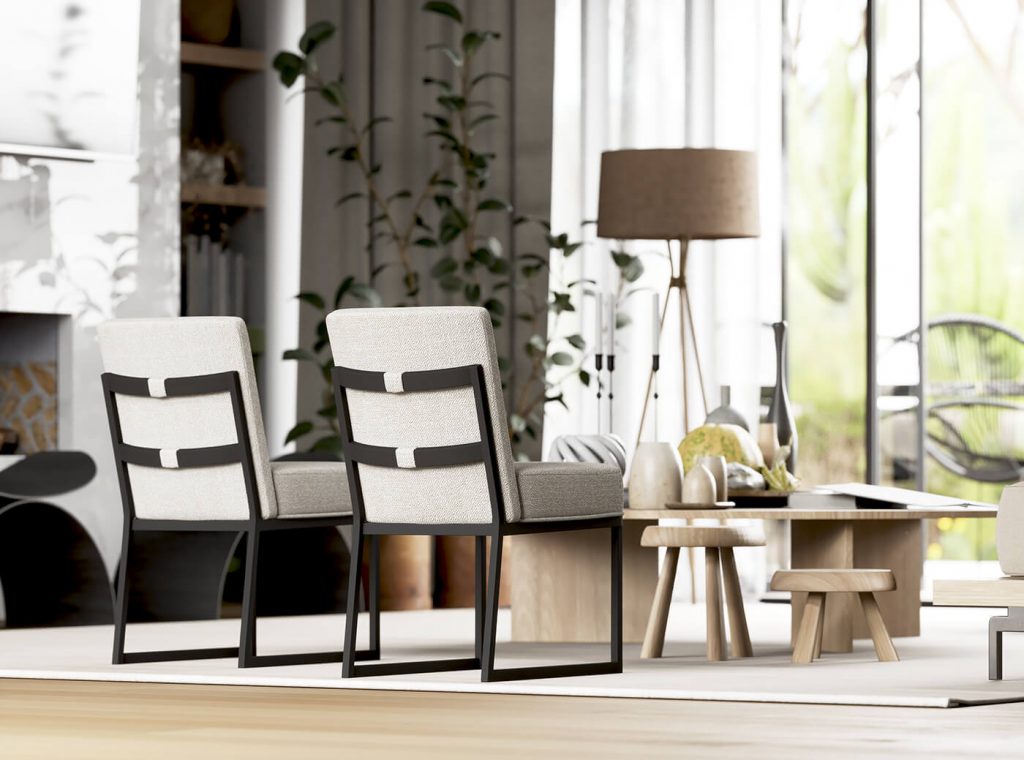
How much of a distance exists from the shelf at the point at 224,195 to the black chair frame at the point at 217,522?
2.41 metres

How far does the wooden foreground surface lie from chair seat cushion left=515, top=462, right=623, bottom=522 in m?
0.47

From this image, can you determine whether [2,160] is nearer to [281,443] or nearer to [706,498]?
[281,443]

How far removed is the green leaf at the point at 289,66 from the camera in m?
7.36

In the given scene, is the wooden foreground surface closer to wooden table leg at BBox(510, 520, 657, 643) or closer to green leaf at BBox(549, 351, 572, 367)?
wooden table leg at BBox(510, 520, 657, 643)

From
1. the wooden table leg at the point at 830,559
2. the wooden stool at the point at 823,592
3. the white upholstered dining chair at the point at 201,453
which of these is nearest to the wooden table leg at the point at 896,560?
the wooden table leg at the point at 830,559

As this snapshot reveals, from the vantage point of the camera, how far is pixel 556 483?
459 centimetres

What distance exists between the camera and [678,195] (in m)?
6.80

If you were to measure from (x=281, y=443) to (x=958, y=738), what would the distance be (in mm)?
4600

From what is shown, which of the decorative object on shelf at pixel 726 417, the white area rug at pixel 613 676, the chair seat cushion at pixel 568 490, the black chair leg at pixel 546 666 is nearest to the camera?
the white area rug at pixel 613 676

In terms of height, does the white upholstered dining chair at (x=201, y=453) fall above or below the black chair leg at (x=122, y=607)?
above

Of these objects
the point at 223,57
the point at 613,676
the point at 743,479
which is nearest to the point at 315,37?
the point at 223,57

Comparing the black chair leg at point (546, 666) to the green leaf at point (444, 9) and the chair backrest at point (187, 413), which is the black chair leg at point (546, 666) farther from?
the green leaf at point (444, 9)

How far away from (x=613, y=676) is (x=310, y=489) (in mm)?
880

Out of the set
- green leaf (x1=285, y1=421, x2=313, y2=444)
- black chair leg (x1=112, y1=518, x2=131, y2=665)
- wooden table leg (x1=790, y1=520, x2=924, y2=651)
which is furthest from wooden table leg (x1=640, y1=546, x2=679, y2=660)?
green leaf (x1=285, y1=421, x2=313, y2=444)
